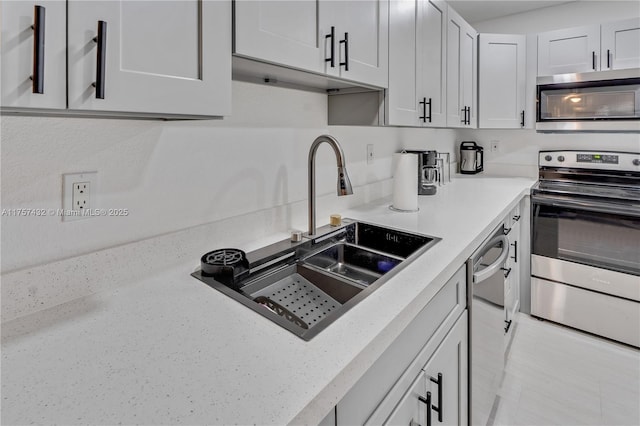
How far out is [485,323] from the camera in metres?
1.46

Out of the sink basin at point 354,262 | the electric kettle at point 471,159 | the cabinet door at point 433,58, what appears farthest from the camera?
the electric kettle at point 471,159

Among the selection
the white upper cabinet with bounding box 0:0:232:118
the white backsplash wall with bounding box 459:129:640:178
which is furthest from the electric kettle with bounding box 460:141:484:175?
the white upper cabinet with bounding box 0:0:232:118

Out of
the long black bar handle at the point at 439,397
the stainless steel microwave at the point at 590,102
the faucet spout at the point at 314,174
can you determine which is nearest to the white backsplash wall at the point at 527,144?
the stainless steel microwave at the point at 590,102

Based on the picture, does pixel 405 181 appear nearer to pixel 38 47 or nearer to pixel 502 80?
pixel 38 47

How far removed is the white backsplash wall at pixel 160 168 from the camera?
0.79m

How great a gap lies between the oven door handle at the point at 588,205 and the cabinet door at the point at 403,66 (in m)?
1.28

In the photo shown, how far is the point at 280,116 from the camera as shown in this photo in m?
1.41

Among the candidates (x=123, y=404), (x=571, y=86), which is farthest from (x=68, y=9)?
(x=571, y=86)

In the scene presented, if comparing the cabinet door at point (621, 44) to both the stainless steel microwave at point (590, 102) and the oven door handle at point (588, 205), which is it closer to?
the stainless steel microwave at point (590, 102)

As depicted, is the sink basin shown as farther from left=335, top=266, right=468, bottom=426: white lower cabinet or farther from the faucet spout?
left=335, top=266, right=468, bottom=426: white lower cabinet

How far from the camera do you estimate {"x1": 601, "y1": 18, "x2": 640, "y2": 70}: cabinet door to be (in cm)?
241

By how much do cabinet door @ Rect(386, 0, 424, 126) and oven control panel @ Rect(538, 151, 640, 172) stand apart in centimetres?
185

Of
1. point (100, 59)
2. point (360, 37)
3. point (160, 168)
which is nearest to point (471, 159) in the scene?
point (360, 37)

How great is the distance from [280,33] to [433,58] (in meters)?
1.30
